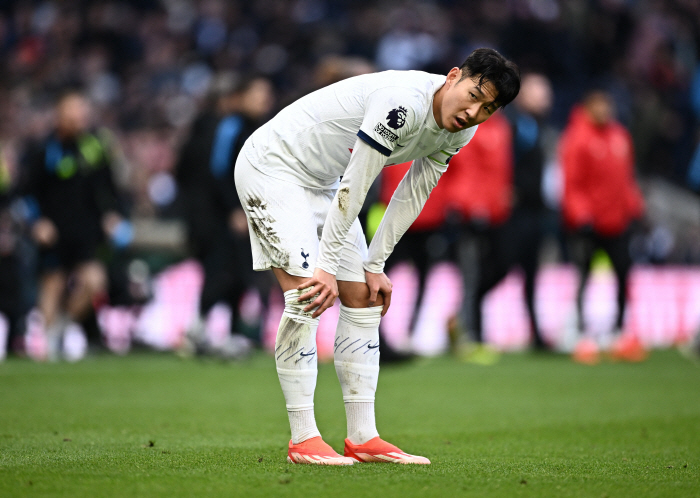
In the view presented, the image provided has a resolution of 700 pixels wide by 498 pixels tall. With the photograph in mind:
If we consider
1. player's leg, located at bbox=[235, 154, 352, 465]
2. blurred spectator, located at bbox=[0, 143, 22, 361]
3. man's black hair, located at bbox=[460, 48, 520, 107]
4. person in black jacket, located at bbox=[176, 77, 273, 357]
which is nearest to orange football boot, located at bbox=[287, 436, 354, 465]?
player's leg, located at bbox=[235, 154, 352, 465]

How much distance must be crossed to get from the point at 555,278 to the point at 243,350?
477 cm

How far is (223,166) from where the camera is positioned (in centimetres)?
955

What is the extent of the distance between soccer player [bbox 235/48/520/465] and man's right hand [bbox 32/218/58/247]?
6.11 metres

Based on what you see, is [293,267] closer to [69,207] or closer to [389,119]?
[389,119]

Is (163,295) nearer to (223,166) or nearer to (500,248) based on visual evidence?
(223,166)

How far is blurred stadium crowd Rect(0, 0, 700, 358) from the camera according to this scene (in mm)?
10820

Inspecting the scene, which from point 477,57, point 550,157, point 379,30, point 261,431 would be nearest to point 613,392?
point 261,431

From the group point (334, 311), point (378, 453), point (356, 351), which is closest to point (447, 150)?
point (356, 351)

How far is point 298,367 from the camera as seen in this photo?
12.9 ft

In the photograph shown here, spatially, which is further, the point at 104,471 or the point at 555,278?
the point at 555,278

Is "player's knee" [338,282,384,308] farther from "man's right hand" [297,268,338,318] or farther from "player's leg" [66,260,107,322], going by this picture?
"player's leg" [66,260,107,322]

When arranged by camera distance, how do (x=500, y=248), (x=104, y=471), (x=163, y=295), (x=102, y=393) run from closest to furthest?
1. (x=104, y=471)
2. (x=102, y=393)
3. (x=500, y=248)
4. (x=163, y=295)

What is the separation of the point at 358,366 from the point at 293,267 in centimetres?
55

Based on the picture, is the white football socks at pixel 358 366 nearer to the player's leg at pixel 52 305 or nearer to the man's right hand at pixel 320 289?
the man's right hand at pixel 320 289
